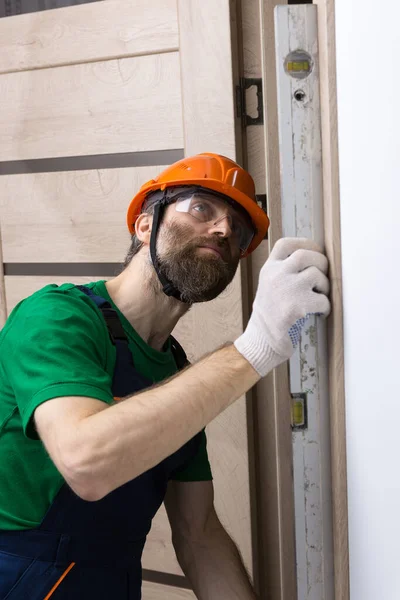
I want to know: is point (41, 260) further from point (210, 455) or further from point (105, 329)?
point (105, 329)

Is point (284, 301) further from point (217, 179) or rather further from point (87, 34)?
point (87, 34)

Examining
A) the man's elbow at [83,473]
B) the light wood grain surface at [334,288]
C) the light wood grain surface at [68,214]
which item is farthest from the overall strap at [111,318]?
the light wood grain surface at [68,214]

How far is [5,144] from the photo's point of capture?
7.16 ft

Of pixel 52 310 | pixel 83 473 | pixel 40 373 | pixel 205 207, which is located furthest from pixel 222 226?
pixel 83 473

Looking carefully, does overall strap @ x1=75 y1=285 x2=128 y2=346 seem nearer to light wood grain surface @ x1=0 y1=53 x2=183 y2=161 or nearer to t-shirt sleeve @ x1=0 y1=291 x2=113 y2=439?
t-shirt sleeve @ x1=0 y1=291 x2=113 y2=439

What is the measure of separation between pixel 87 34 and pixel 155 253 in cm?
92

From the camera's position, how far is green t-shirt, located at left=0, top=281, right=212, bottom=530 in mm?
1072

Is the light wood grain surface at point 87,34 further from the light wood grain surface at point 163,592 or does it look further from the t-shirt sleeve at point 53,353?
the light wood grain surface at point 163,592

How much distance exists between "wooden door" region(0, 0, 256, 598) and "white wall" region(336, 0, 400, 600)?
109 centimetres

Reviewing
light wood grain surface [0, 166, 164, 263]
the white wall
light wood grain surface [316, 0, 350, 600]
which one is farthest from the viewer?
light wood grain surface [0, 166, 164, 263]

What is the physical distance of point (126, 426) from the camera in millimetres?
979

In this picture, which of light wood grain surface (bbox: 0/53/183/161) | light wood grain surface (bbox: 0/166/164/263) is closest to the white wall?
light wood grain surface (bbox: 0/53/183/161)

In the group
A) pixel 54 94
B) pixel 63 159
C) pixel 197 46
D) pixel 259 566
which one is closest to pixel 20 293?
pixel 63 159

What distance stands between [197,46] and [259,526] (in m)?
1.41
